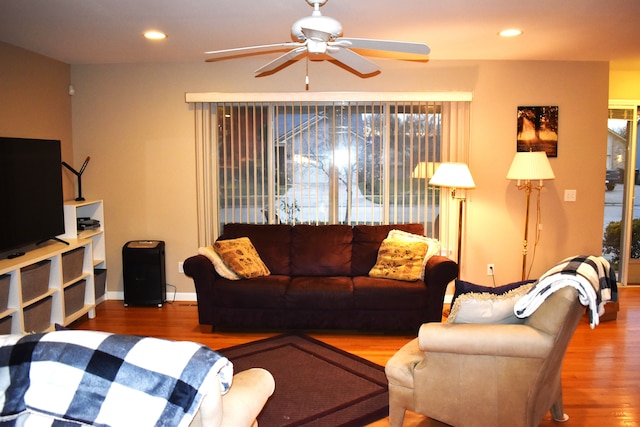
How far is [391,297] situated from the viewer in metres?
4.21

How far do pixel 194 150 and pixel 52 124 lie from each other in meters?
1.32

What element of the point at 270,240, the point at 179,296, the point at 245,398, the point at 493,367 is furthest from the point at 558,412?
the point at 179,296

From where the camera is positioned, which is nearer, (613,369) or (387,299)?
(613,369)

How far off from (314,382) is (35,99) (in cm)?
351

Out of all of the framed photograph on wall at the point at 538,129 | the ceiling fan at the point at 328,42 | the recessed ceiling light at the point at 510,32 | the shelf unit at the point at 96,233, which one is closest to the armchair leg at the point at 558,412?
the ceiling fan at the point at 328,42

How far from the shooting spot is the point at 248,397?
181 cm

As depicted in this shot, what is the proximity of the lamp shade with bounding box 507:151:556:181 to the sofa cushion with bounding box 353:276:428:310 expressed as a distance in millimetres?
1337

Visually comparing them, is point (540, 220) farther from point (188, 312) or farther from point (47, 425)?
point (47, 425)

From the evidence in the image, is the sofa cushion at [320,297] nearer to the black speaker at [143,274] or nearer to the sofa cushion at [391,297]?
the sofa cushion at [391,297]

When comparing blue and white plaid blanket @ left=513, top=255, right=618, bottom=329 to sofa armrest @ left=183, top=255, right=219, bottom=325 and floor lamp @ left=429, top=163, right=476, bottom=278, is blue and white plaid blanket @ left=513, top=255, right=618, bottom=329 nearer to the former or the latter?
floor lamp @ left=429, top=163, right=476, bottom=278

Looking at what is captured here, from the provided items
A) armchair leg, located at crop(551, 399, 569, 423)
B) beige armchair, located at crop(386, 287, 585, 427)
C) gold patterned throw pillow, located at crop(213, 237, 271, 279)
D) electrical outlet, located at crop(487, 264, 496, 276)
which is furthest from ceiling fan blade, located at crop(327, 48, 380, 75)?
electrical outlet, located at crop(487, 264, 496, 276)

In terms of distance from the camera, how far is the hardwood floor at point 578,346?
9.81ft

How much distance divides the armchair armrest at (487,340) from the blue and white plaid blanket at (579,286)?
0.12 meters

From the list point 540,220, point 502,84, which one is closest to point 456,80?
point 502,84
